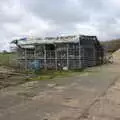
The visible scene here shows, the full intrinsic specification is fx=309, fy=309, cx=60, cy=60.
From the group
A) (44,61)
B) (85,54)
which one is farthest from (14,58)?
(85,54)

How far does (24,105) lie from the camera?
10781 mm

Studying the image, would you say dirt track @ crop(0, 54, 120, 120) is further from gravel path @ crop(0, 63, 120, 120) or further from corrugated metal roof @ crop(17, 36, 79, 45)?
corrugated metal roof @ crop(17, 36, 79, 45)

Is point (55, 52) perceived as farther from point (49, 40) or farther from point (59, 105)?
point (59, 105)

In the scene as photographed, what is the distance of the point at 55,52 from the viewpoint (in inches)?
1254

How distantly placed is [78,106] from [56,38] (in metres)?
21.6

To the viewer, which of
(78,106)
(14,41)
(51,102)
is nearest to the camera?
(78,106)

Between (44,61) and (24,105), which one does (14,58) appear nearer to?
(44,61)

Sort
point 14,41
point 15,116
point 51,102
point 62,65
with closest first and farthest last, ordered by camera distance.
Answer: point 15,116 < point 51,102 < point 62,65 < point 14,41

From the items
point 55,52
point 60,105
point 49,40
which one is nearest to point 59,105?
point 60,105

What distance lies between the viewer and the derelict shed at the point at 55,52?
31.2 meters

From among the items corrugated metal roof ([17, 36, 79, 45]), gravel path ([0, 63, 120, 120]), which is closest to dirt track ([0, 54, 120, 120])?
gravel path ([0, 63, 120, 120])

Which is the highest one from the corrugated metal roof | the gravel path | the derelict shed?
the corrugated metal roof

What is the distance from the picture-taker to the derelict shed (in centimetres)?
3117

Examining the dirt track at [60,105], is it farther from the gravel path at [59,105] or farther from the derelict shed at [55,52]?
the derelict shed at [55,52]
